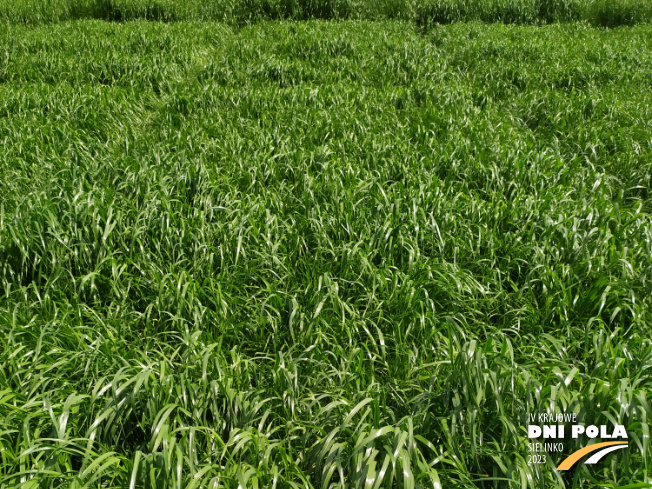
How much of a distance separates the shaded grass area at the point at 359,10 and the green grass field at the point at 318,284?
599cm

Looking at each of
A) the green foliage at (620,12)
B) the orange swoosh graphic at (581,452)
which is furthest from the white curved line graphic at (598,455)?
the green foliage at (620,12)

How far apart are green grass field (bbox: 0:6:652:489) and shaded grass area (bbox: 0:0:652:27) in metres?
5.99

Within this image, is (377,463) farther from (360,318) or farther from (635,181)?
(635,181)

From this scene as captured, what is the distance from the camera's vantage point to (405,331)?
2.92 m

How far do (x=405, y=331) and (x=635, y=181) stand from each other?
3692 mm

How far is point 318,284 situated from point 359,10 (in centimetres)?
1109

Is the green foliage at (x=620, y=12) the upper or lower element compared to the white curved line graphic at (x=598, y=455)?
upper

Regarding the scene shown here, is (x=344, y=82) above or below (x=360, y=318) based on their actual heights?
above

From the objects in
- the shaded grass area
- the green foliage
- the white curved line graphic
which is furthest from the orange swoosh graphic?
the green foliage

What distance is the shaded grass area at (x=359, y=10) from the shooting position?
11.5m

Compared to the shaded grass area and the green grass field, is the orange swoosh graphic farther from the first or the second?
the shaded grass area

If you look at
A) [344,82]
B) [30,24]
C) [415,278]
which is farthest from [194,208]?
[30,24]

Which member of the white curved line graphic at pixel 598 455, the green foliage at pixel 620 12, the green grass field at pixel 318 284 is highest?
the green foliage at pixel 620 12

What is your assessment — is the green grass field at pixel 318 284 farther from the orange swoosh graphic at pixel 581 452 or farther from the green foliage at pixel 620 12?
the green foliage at pixel 620 12
